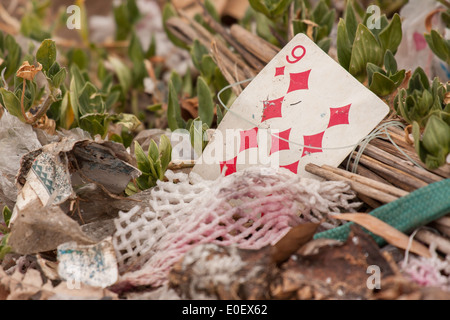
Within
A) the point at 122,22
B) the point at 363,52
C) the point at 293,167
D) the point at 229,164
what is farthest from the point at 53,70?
the point at 122,22

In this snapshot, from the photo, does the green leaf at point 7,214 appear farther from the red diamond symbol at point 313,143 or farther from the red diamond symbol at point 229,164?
the red diamond symbol at point 313,143

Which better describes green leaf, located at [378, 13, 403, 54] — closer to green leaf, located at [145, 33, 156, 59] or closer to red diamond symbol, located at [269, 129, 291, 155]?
red diamond symbol, located at [269, 129, 291, 155]

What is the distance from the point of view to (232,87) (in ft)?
3.83

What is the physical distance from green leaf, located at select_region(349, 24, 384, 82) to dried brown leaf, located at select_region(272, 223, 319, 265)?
0.41m

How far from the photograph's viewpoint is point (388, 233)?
725 millimetres

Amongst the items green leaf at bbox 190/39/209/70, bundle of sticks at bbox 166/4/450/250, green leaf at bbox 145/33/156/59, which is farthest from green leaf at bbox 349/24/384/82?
green leaf at bbox 145/33/156/59

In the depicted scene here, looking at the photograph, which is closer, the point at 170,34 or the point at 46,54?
the point at 46,54

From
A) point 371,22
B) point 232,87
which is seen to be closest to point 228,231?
point 232,87

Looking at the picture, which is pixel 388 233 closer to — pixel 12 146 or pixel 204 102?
pixel 204 102

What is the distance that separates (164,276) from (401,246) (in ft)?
1.18

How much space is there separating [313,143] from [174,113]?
0.38 m

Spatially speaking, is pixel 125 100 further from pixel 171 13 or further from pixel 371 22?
pixel 371 22
